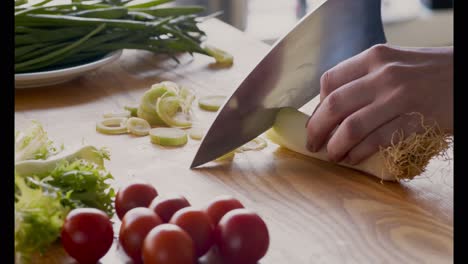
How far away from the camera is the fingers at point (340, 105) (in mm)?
1665

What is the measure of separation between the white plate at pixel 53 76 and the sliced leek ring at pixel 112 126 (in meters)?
0.32

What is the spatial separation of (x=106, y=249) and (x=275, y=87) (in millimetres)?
621

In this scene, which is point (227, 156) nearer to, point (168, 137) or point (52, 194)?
point (168, 137)

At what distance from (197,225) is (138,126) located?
2.37 feet

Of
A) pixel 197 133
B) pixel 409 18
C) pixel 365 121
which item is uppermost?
pixel 365 121

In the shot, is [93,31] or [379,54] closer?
[379,54]

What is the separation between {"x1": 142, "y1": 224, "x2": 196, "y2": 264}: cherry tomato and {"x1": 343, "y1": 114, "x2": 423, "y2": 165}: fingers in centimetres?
54

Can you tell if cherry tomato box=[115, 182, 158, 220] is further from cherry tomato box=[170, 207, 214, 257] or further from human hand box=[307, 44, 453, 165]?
human hand box=[307, 44, 453, 165]

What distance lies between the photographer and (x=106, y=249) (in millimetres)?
1300

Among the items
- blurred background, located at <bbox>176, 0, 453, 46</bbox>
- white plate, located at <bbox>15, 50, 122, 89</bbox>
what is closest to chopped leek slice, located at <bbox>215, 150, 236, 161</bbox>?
white plate, located at <bbox>15, 50, 122, 89</bbox>

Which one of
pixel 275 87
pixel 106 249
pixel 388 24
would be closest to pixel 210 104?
pixel 275 87

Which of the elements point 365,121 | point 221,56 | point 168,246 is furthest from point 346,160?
point 221,56

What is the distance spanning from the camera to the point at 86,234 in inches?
50.1
